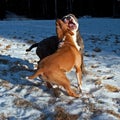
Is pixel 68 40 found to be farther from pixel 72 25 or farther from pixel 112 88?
pixel 112 88

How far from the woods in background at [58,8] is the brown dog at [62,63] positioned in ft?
98.0

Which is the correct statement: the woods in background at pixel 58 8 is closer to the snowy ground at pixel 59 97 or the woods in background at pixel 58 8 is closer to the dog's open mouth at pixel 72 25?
the snowy ground at pixel 59 97

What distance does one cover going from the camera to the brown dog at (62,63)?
18.2ft

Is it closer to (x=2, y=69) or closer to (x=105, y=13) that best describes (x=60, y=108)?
(x=2, y=69)

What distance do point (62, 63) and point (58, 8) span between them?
34.5 m

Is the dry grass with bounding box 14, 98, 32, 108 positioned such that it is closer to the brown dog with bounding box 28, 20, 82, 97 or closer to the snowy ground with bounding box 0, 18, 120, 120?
the snowy ground with bounding box 0, 18, 120, 120

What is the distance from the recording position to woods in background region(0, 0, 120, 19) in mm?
36688

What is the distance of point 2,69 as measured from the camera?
8.13 meters

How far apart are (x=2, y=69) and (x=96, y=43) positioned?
5.35 metres

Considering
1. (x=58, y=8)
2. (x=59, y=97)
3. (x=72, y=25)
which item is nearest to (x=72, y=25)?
(x=72, y=25)

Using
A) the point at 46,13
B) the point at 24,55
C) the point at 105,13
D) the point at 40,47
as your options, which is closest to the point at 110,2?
the point at 105,13

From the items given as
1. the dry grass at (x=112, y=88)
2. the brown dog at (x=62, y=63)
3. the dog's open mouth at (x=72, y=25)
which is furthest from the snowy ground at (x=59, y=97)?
the dog's open mouth at (x=72, y=25)

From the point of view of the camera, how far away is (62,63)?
5695 mm

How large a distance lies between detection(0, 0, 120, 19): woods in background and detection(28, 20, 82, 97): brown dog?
29868 millimetres
